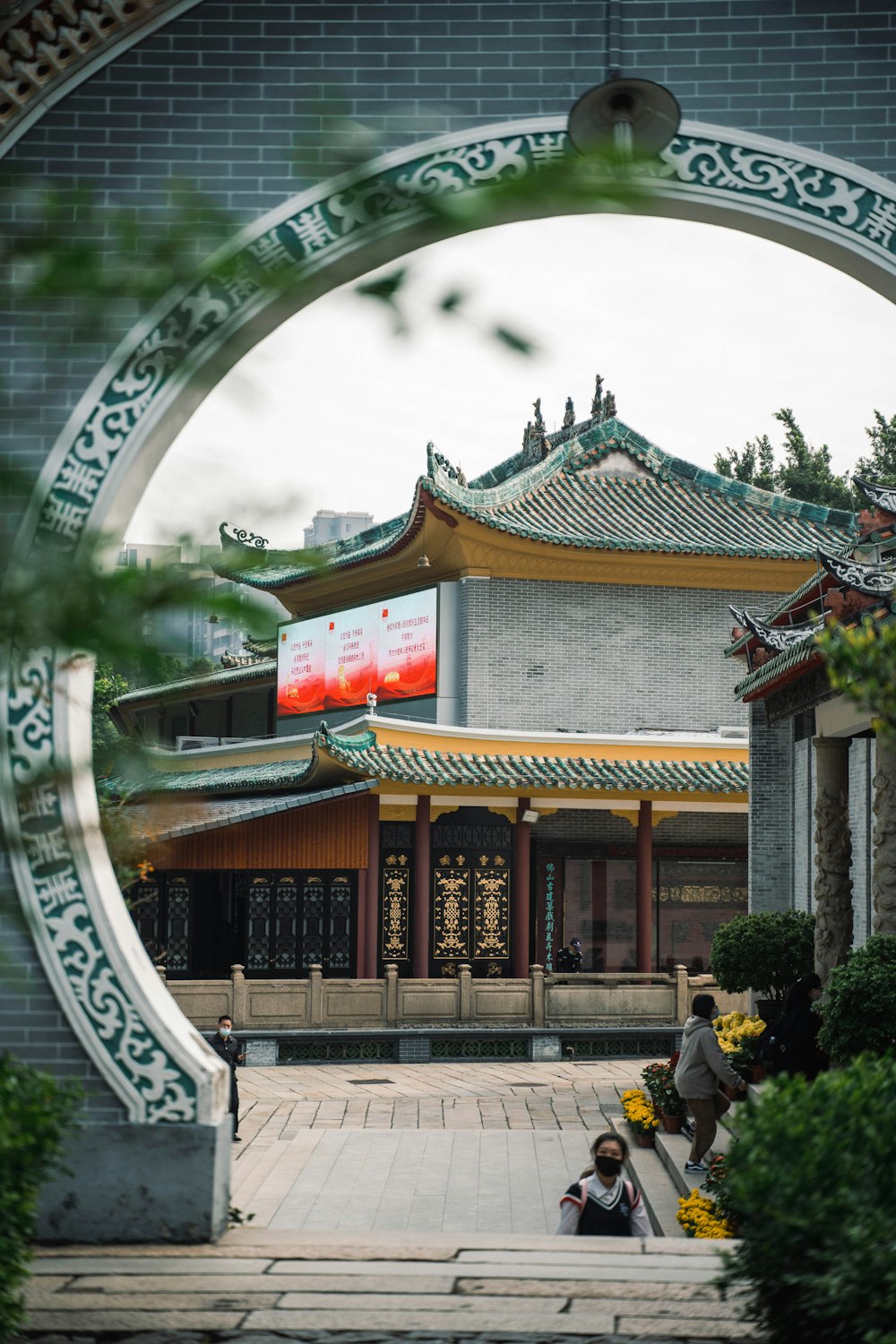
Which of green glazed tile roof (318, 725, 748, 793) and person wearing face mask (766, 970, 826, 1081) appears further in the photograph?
green glazed tile roof (318, 725, 748, 793)

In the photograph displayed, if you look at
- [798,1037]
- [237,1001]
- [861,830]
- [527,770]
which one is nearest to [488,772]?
[527,770]

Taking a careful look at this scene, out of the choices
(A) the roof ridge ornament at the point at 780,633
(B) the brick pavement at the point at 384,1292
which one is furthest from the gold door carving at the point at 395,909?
(B) the brick pavement at the point at 384,1292

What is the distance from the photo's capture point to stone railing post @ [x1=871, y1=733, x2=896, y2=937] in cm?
931

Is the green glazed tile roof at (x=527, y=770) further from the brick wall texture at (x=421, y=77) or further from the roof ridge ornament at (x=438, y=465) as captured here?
the brick wall texture at (x=421, y=77)

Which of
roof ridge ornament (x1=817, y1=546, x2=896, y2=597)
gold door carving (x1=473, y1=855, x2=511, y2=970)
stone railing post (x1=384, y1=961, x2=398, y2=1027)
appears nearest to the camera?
roof ridge ornament (x1=817, y1=546, x2=896, y2=597)

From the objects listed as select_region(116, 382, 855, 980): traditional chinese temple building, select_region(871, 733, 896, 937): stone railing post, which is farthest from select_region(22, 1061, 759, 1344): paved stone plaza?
select_region(116, 382, 855, 980): traditional chinese temple building

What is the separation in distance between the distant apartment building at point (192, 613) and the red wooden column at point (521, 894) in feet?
59.2

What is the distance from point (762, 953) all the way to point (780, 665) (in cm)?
238

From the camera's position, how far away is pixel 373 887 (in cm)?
1927

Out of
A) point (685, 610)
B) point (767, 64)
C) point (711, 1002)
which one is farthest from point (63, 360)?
point (685, 610)

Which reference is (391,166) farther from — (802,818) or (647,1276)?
(802,818)

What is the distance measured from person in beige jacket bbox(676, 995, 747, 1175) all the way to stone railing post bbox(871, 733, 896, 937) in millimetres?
1392

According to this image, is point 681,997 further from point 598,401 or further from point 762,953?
point 598,401

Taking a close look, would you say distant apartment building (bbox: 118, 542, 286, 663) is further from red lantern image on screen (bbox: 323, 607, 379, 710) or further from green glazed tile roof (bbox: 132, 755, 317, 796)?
red lantern image on screen (bbox: 323, 607, 379, 710)
